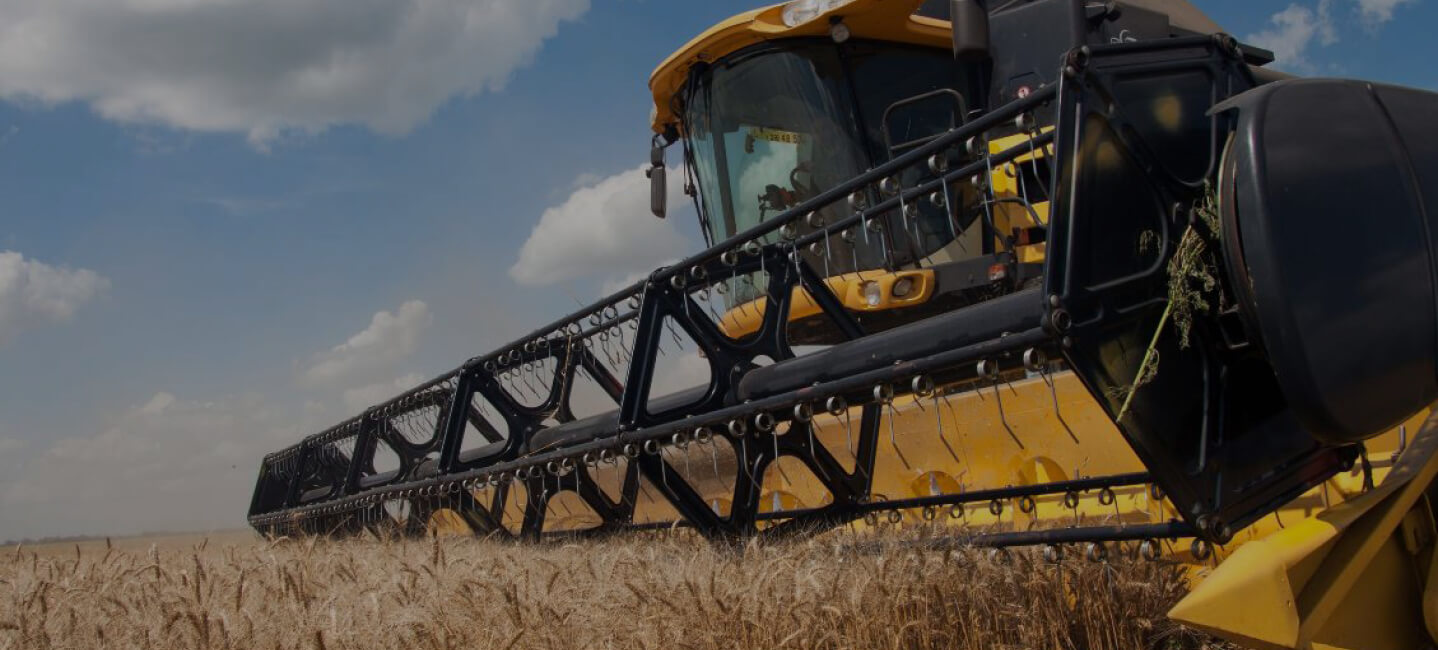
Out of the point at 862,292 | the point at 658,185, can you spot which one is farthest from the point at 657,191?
the point at 862,292

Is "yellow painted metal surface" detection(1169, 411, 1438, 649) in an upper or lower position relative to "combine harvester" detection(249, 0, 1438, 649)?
lower

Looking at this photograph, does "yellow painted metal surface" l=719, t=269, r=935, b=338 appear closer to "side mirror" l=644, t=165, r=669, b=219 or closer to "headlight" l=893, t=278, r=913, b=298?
"headlight" l=893, t=278, r=913, b=298

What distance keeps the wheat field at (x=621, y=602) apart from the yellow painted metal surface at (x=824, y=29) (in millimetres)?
2748

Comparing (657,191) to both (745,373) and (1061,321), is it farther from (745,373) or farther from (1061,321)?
(1061,321)

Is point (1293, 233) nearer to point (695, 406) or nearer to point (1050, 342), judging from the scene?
point (1050, 342)

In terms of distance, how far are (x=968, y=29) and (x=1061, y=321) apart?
2.39m

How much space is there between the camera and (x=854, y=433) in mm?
5055

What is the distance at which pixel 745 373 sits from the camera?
13.2 feet

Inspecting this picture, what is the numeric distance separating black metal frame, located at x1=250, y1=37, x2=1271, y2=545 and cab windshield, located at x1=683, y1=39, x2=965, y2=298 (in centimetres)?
29

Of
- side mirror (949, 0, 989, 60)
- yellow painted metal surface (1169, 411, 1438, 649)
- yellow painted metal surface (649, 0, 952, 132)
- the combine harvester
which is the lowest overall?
yellow painted metal surface (1169, 411, 1438, 649)

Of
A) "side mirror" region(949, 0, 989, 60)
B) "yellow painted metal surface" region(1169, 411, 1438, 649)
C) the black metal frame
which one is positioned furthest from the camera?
"side mirror" region(949, 0, 989, 60)

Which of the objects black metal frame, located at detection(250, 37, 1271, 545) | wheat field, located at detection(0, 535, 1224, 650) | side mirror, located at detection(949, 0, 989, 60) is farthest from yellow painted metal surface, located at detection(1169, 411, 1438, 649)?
side mirror, located at detection(949, 0, 989, 60)

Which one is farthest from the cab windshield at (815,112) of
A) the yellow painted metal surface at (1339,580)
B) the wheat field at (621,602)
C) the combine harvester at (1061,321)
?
the yellow painted metal surface at (1339,580)

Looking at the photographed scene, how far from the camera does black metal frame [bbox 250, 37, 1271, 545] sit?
252cm
